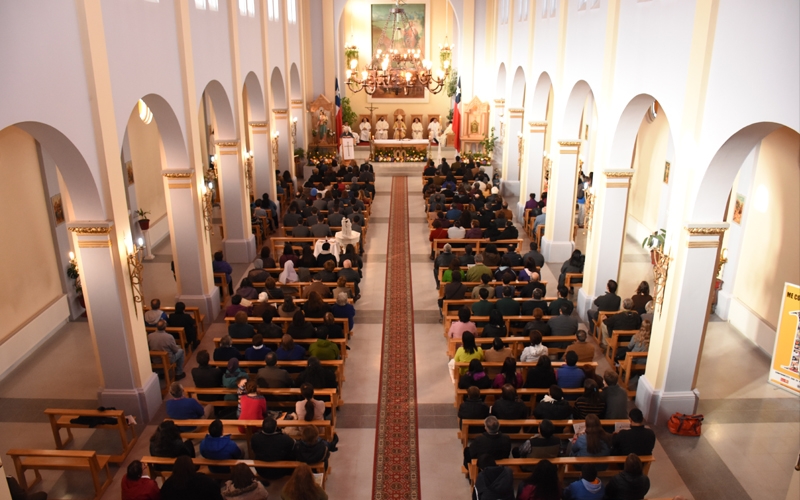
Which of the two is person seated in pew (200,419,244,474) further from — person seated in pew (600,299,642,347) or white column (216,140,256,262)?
white column (216,140,256,262)

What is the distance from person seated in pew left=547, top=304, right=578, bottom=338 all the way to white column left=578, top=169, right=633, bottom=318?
2.35 metres

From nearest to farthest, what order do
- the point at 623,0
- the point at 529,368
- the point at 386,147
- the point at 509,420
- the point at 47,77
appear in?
the point at 47,77 → the point at 509,420 → the point at 529,368 → the point at 623,0 → the point at 386,147

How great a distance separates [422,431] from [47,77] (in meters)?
7.36

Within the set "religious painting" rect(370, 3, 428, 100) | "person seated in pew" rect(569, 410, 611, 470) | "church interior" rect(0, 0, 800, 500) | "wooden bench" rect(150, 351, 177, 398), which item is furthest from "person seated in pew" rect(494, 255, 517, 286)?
"religious painting" rect(370, 3, 428, 100)

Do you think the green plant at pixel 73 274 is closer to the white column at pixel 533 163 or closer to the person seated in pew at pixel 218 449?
the person seated in pew at pixel 218 449

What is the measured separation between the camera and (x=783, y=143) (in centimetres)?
1247

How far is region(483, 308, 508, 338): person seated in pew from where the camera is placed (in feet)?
37.4

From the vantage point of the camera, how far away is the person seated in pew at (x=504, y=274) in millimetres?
13188

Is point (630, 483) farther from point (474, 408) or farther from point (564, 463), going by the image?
point (474, 408)

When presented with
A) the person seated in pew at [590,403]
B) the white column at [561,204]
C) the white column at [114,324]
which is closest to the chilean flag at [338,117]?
the white column at [561,204]

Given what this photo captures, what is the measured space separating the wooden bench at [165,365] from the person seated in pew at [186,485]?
4100 millimetres

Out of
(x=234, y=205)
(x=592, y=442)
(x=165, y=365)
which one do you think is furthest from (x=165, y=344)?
(x=592, y=442)

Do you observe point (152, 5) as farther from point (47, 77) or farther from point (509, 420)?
point (509, 420)

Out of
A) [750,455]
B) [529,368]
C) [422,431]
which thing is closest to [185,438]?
[422,431]
